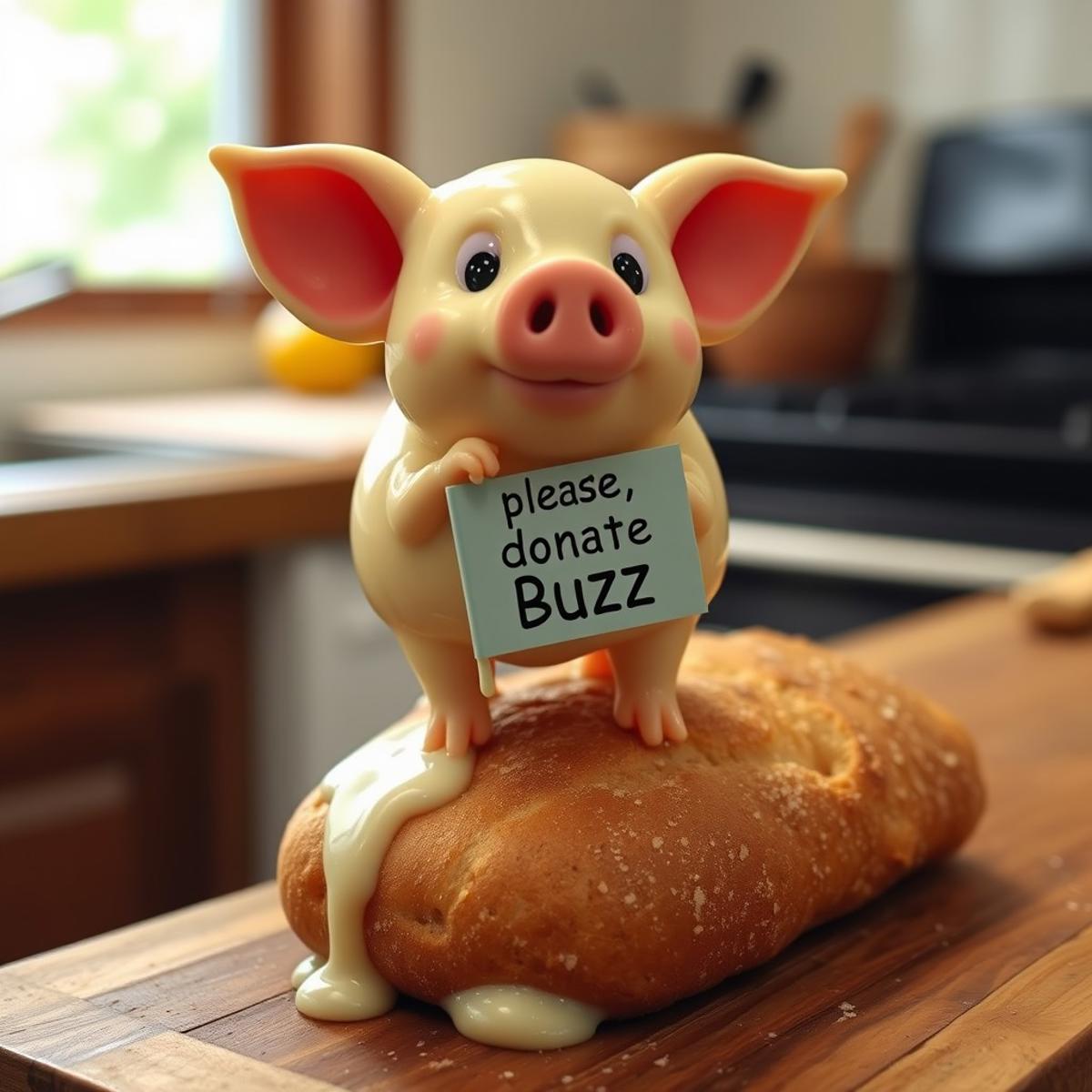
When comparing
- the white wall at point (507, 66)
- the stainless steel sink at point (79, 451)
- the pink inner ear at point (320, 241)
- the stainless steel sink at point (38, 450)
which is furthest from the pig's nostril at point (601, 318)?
the white wall at point (507, 66)

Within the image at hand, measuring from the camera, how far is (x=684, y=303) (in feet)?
2.08

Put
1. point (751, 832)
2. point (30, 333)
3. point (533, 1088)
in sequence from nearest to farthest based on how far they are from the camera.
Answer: point (533, 1088)
point (751, 832)
point (30, 333)

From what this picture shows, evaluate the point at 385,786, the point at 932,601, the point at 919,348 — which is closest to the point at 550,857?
the point at 385,786

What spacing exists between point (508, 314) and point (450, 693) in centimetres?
18

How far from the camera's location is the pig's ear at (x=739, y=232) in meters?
0.67

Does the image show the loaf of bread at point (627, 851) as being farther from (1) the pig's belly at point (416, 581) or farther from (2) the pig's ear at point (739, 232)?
(2) the pig's ear at point (739, 232)

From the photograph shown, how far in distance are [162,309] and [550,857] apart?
7.77 ft

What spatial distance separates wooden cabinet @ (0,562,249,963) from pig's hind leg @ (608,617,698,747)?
1077 mm

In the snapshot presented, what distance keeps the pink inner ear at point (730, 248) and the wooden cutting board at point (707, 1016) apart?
1.00ft

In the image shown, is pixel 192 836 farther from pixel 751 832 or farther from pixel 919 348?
pixel 919 348

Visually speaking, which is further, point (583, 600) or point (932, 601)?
point (932, 601)

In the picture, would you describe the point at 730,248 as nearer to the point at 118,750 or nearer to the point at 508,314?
the point at 508,314

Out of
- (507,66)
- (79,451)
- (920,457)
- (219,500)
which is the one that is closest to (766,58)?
(507,66)

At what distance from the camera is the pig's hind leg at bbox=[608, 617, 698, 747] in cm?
67
